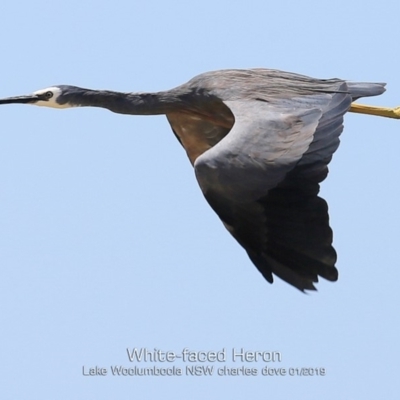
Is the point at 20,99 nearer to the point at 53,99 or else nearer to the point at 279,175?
the point at 53,99

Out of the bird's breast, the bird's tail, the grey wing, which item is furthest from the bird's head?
the bird's tail

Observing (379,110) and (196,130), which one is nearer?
(196,130)

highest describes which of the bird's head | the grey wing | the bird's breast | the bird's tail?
the bird's head

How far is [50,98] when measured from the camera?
15.7m

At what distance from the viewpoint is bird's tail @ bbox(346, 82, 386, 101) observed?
15.4 metres

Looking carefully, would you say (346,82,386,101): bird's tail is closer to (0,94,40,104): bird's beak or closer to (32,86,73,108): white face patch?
(32,86,73,108): white face patch

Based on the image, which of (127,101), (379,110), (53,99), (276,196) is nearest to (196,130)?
(127,101)

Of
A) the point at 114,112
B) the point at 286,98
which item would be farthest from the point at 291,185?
the point at 114,112

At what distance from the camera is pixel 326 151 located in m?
13.8

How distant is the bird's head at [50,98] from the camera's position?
51.4 feet

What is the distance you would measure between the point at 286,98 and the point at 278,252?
5.94 feet

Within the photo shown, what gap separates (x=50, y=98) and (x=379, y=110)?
145 inches

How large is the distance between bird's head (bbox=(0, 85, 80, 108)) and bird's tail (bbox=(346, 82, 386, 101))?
109 inches

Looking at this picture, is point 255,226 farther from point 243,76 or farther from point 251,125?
point 243,76
